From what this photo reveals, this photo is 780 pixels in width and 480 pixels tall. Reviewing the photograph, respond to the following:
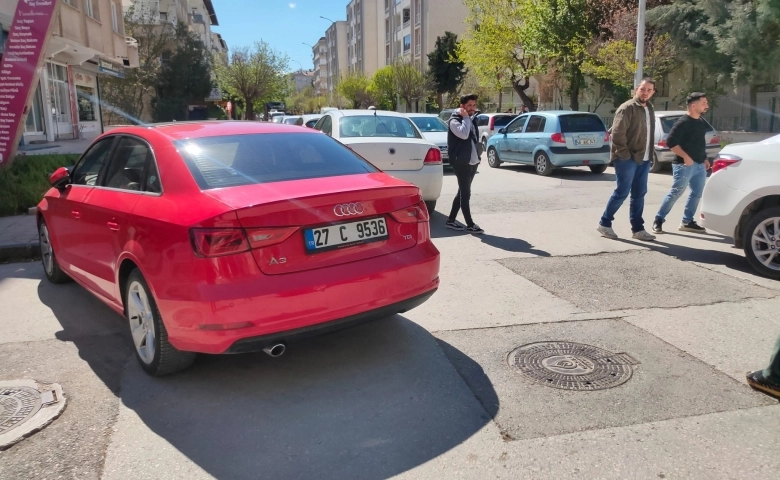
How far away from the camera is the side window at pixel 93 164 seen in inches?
195

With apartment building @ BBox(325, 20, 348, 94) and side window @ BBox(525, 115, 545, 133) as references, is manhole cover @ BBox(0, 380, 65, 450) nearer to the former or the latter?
side window @ BBox(525, 115, 545, 133)

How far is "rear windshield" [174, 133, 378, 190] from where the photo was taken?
392 cm

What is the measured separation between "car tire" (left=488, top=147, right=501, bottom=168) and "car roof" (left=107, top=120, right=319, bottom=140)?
43.6ft

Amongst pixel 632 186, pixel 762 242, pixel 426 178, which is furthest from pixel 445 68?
pixel 762 242

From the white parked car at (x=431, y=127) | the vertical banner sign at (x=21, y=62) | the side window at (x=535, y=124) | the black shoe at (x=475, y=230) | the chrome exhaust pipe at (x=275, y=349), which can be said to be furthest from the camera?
the white parked car at (x=431, y=127)

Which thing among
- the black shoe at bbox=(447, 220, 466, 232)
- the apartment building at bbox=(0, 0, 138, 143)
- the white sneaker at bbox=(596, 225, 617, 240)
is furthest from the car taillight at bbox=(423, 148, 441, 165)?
the apartment building at bbox=(0, 0, 138, 143)

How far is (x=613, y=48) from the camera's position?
25.4 metres

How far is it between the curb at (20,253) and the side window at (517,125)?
12.0 m

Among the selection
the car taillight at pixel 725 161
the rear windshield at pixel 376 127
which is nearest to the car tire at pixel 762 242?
the car taillight at pixel 725 161

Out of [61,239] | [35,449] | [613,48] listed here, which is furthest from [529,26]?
[35,449]

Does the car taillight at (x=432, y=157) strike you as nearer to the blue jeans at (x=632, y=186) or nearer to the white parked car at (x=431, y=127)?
the blue jeans at (x=632, y=186)

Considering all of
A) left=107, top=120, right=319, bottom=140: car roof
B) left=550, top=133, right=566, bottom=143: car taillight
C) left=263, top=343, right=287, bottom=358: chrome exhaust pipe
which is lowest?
left=263, top=343, right=287, bottom=358: chrome exhaust pipe

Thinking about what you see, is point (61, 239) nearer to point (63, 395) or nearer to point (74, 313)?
point (74, 313)

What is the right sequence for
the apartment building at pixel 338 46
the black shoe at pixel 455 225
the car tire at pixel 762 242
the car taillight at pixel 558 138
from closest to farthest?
the car tire at pixel 762 242 < the black shoe at pixel 455 225 < the car taillight at pixel 558 138 < the apartment building at pixel 338 46
